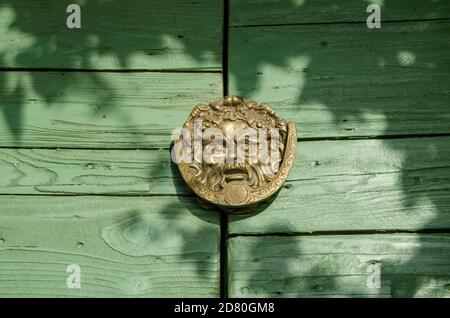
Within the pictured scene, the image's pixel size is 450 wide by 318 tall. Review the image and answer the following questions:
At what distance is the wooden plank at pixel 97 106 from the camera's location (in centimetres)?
212

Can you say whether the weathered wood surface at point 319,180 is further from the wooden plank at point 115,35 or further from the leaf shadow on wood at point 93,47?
the wooden plank at point 115,35

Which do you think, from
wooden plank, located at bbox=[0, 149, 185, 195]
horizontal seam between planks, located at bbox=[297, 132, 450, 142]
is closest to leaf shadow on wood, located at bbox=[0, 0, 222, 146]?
wooden plank, located at bbox=[0, 149, 185, 195]

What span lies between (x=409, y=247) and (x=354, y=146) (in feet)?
1.20

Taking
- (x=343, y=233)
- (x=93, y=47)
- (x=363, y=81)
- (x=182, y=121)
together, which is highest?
(x=93, y=47)

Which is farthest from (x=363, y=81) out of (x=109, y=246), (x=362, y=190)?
(x=109, y=246)

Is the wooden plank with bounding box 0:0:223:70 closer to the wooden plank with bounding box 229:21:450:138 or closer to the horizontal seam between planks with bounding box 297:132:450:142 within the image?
the wooden plank with bounding box 229:21:450:138

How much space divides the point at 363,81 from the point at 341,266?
2.08 ft

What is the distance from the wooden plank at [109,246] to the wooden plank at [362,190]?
16 cm

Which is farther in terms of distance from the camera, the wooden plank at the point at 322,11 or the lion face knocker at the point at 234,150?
the wooden plank at the point at 322,11

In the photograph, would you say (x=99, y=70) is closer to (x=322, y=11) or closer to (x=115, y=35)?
(x=115, y=35)

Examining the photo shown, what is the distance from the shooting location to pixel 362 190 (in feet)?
6.72

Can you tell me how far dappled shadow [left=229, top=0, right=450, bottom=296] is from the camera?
2068 millimetres

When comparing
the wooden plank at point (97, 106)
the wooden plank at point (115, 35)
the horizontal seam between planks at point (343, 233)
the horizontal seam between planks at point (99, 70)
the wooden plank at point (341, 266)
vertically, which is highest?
the wooden plank at point (115, 35)

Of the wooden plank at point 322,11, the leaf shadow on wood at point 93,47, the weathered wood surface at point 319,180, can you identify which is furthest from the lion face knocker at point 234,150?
the wooden plank at point 322,11
